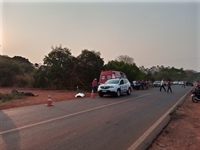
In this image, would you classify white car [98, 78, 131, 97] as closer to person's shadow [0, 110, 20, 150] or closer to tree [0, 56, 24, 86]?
person's shadow [0, 110, 20, 150]

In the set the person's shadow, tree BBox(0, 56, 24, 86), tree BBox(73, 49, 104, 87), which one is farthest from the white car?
tree BBox(0, 56, 24, 86)

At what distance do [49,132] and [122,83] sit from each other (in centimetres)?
1629

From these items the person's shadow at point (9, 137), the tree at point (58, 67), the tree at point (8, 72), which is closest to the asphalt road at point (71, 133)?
the person's shadow at point (9, 137)

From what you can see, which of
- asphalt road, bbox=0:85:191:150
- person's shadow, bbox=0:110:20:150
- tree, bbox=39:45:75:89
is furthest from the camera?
tree, bbox=39:45:75:89

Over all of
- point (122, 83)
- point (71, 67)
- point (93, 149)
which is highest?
point (71, 67)

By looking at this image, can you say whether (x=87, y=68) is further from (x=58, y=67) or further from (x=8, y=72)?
(x=8, y=72)

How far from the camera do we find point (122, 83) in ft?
74.1

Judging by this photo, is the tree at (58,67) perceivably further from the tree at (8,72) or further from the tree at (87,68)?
the tree at (8,72)

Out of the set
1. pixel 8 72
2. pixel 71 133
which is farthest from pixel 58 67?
pixel 71 133

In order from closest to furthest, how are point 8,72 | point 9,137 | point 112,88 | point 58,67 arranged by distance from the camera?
point 9,137 → point 112,88 → point 58,67 → point 8,72

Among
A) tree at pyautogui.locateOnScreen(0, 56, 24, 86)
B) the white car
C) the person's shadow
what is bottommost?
the person's shadow

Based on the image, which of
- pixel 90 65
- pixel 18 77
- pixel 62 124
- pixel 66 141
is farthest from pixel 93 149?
pixel 18 77

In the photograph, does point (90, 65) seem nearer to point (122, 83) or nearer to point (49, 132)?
point (122, 83)

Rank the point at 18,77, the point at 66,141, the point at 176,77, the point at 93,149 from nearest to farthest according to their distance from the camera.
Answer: the point at 93,149, the point at 66,141, the point at 18,77, the point at 176,77
